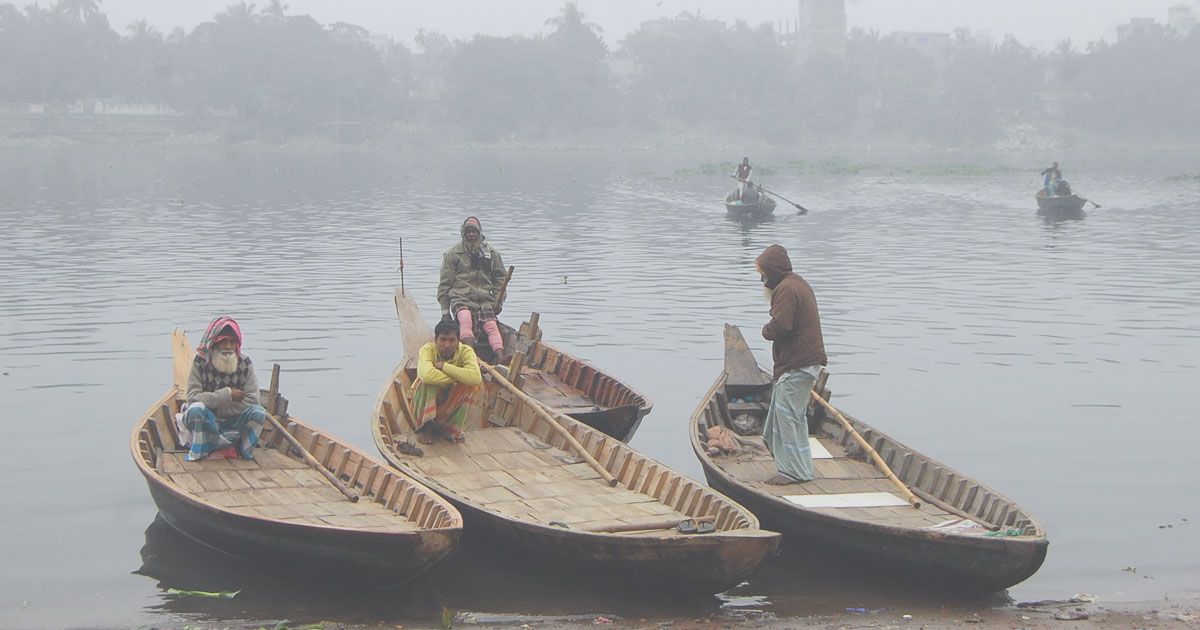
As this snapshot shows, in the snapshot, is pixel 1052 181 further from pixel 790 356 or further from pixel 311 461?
pixel 311 461

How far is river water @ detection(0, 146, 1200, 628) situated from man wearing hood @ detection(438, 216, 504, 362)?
71.9 inches

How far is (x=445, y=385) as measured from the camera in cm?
1131

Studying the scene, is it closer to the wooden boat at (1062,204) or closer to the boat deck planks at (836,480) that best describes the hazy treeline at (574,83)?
the wooden boat at (1062,204)

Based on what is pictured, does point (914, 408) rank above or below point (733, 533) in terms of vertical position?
below

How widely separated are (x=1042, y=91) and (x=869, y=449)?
142477mm

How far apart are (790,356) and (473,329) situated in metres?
5.11

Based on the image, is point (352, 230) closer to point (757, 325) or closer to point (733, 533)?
point (757, 325)

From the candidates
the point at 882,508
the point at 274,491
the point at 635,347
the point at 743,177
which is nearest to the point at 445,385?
the point at 274,491

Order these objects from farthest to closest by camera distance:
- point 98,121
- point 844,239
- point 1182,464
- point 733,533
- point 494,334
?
point 98,121 → point 844,239 → point 494,334 → point 1182,464 → point 733,533

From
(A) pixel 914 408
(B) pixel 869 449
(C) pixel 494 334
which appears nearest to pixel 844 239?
(A) pixel 914 408

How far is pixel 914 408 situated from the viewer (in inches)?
626

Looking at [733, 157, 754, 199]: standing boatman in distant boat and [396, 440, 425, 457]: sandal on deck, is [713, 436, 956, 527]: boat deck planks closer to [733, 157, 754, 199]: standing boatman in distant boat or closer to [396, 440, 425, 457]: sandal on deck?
[396, 440, 425, 457]: sandal on deck

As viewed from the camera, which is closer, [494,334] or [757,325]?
[494,334]

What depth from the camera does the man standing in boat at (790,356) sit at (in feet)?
33.6
